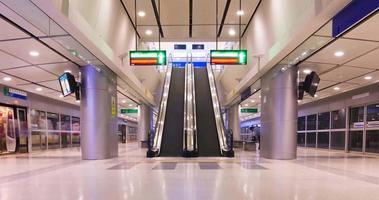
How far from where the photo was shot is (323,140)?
1608cm

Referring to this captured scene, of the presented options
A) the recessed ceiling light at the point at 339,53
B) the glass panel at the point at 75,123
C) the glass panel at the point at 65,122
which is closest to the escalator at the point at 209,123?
the recessed ceiling light at the point at 339,53

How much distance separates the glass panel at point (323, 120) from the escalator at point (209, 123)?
20.7 feet

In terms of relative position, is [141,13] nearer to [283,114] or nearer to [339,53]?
[283,114]

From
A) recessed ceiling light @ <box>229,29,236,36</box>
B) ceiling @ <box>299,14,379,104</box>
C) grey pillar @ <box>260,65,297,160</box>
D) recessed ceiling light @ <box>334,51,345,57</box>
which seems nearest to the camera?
ceiling @ <box>299,14,379,104</box>

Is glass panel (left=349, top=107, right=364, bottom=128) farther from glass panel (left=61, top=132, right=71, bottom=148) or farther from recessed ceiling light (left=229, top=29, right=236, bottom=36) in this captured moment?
glass panel (left=61, top=132, right=71, bottom=148)

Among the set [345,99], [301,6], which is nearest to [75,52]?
[301,6]

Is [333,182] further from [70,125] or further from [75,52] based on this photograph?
[70,125]

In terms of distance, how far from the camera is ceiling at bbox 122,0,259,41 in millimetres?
11406

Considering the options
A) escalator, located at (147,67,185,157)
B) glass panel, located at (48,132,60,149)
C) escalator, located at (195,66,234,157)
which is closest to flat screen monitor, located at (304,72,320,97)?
escalator, located at (195,66,234,157)

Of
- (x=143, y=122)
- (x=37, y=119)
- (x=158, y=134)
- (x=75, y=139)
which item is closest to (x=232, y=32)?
(x=158, y=134)

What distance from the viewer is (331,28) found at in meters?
5.61

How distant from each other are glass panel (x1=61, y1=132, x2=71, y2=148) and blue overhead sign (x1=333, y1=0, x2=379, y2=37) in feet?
53.7

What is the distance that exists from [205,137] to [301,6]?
233 inches

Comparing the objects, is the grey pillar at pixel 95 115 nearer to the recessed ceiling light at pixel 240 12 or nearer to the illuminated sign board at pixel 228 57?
the illuminated sign board at pixel 228 57
